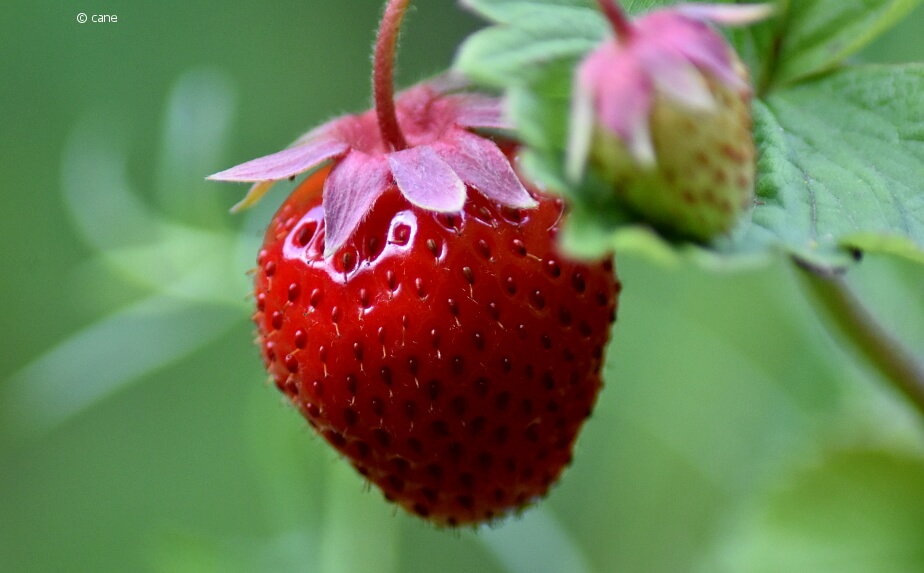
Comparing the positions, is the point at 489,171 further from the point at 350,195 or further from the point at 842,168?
the point at 842,168

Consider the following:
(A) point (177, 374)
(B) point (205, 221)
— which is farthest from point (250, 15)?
(B) point (205, 221)

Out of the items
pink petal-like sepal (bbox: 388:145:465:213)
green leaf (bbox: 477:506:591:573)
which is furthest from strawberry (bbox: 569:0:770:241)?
green leaf (bbox: 477:506:591:573)

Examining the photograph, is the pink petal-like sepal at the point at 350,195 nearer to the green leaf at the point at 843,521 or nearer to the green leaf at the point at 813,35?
the green leaf at the point at 813,35

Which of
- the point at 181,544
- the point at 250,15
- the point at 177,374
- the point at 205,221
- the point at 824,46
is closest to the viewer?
the point at 824,46

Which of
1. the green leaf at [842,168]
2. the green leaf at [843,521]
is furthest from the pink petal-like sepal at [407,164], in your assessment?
the green leaf at [843,521]

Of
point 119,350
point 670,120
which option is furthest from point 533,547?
point 670,120

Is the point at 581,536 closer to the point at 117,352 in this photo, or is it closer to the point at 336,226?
the point at 117,352

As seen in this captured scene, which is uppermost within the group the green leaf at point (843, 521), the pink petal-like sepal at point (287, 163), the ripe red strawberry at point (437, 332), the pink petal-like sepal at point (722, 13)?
the pink petal-like sepal at point (722, 13)
